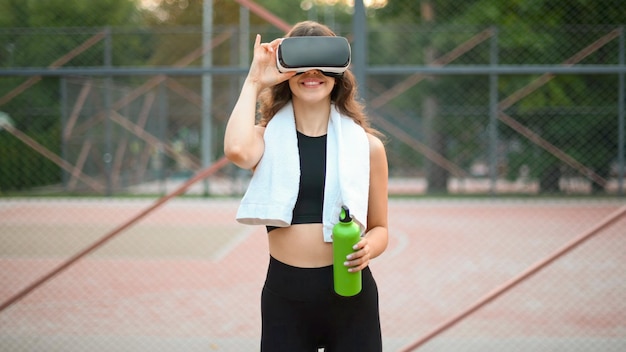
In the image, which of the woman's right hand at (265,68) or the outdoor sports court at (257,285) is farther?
the outdoor sports court at (257,285)

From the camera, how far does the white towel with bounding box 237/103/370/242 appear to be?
1.94m

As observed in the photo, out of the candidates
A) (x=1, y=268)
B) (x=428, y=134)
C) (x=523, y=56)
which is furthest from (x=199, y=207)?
(x=523, y=56)

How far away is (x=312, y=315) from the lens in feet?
6.48

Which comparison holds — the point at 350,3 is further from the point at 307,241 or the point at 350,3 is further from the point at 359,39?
the point at 307,241

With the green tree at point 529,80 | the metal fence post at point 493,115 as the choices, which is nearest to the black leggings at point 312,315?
the green tree at point 529,80

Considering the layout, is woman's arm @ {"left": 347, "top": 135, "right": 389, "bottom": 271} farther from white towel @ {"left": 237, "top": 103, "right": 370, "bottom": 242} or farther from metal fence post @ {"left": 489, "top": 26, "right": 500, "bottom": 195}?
metal fence post @ {"left": 489, "top": 26, "right": 500, "bottom": 195}

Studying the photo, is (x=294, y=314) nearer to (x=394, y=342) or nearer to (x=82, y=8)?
(x=394, y=342)

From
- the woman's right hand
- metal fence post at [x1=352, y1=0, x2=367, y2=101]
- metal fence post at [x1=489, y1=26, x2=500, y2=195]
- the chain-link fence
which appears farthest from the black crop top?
metal fence post at [x1=489, y1=26, x2=500, y2=195]

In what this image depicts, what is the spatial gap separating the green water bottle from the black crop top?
0.14 metres

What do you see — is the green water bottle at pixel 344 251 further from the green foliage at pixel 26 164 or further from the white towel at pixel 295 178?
the green foliage at pixel 26 164

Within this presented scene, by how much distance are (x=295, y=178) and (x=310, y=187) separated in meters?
0.06

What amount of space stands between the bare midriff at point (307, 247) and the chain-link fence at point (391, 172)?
189cm

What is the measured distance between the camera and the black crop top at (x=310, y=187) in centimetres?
199

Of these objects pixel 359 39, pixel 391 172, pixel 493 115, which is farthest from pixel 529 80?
pixel 359 39
